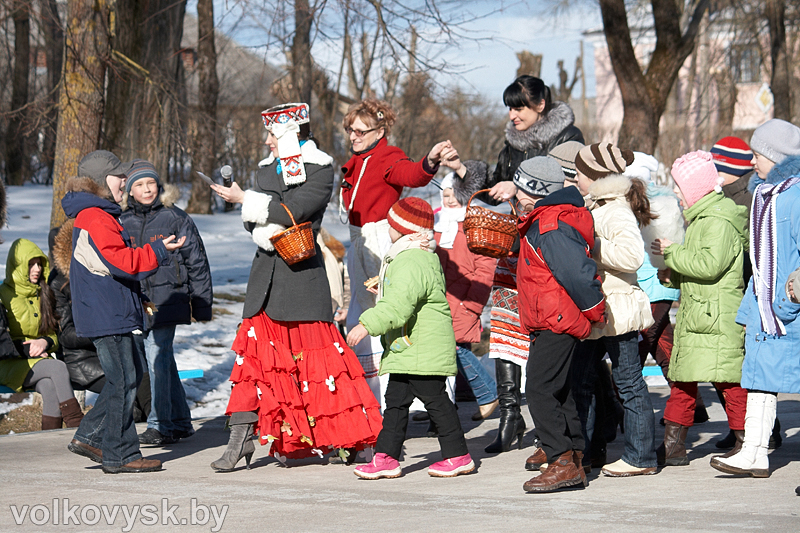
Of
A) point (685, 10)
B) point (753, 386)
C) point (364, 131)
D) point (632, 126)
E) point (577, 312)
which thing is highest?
point (685, 10)

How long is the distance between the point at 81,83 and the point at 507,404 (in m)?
6.01

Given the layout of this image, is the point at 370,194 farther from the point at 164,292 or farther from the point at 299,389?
the point at 164,292

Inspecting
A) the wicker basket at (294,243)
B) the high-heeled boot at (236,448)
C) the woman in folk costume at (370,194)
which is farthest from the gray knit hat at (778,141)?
the high-heeled boot at (236,448)

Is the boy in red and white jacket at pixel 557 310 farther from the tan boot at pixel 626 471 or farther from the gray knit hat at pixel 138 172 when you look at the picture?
the gray knit hat at pixel 138 172

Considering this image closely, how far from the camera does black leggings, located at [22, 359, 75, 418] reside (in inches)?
278

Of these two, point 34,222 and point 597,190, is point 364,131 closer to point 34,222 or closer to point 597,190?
point 597,190

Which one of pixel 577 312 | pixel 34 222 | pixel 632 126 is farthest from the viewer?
pixel 34 222

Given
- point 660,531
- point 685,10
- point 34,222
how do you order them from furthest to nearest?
point 685,10
point 34,222
point 660,531

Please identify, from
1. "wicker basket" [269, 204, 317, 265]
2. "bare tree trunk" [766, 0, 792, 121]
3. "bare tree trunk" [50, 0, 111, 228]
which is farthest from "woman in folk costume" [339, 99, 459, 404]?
"bare tree trunk" [766, 0, 792, 121]

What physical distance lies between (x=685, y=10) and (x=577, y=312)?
76.5 ft

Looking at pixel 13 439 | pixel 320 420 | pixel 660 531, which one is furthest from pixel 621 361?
pixel 13 439

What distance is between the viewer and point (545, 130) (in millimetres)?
6176

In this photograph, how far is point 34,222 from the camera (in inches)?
690

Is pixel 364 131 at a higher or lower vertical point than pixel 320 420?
higher
